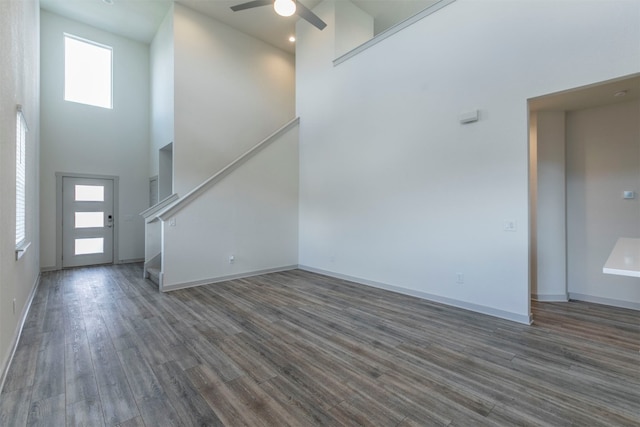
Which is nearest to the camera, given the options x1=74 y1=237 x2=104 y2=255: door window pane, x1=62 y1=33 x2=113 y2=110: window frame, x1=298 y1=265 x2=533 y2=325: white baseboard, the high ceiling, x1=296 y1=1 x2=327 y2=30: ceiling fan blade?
x1=298 y1=265 x2=533 y2=325: white baseboard

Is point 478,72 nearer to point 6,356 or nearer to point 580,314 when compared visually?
point 580,314

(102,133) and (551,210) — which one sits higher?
(102,133)

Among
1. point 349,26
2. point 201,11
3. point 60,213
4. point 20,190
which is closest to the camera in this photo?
point 20,190

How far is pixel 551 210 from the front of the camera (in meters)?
3.99

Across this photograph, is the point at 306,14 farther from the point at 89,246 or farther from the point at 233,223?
the point at 89,246

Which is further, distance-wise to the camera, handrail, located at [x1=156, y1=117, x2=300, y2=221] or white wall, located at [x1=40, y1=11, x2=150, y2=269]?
white wall, located at [x1=40, y1=11, x2=150, y2=269]

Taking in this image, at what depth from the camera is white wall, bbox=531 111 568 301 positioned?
12.9ft

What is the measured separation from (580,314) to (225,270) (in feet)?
16.8

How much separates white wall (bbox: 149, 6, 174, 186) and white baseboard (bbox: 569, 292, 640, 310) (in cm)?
757

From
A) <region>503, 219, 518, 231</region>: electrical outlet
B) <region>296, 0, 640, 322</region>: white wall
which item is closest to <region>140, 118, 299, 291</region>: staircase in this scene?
<region>296, 0, 640, 322</region>: white wall

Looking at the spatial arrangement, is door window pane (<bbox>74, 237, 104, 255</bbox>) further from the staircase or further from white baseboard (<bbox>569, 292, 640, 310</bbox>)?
white baseboard (<bbox>569, 292, 640, 310</bbox>)

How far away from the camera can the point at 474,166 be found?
356cm

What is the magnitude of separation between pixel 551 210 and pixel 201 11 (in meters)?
7.62

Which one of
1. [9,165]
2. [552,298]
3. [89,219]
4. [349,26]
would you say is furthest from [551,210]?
[89,219]
